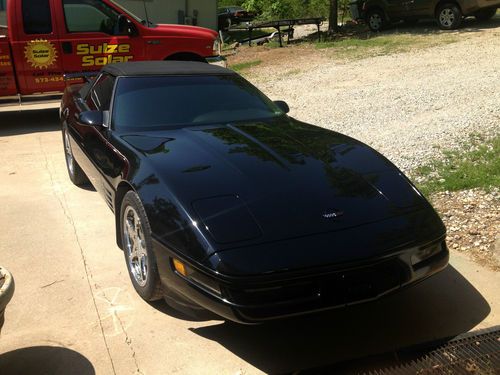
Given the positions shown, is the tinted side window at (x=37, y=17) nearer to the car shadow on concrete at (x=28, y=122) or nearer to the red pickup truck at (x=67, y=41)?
the red pickup truck at (x=67, y=41)

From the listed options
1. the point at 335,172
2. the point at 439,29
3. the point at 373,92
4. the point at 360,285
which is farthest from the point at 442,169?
the point at 439,29

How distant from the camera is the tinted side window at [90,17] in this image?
875cm

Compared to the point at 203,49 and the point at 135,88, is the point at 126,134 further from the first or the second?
the point at 203,49

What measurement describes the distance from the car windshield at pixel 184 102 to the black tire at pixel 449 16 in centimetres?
1202

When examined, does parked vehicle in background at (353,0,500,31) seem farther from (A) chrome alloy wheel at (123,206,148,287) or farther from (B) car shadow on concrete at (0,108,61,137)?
(A) chrome alloy wheel at (123,206,148,287)

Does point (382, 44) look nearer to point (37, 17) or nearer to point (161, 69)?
point (37, 17)

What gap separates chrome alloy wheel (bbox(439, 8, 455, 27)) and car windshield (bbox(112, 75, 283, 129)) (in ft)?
39.7

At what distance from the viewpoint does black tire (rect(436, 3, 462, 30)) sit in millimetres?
15012

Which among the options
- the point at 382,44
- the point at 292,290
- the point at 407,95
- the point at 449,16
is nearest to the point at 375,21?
the point at 449,16

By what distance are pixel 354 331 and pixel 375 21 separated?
51.0 ft

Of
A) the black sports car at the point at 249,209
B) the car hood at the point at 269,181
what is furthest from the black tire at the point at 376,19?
the car hood at the point at 269,181

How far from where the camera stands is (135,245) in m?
3.65

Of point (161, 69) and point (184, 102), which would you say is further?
point (161, 69)

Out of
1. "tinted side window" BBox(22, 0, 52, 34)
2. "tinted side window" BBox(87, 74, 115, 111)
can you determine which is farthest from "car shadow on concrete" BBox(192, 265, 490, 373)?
"tinted side window" BBox(22, 0, 52, 34)
